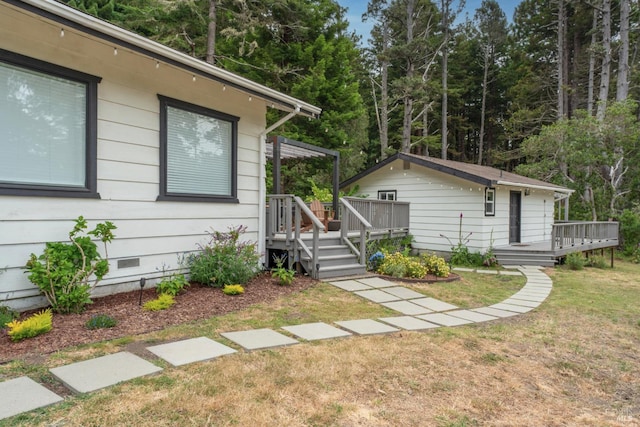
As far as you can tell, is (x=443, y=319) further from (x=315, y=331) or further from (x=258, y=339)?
(x=258, y=339)

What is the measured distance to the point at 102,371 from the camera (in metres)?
2.68

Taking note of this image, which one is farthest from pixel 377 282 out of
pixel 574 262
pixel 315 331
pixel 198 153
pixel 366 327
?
pixel 574 262

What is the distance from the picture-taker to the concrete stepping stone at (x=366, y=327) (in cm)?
402

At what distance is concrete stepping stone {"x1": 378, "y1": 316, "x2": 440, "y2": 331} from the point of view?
4.31m

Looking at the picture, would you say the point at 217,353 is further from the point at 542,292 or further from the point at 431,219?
the point at 431,219

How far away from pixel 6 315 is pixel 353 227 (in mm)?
6163

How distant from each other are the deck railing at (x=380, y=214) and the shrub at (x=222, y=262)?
281 centimetres

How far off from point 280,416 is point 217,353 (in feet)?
3.58

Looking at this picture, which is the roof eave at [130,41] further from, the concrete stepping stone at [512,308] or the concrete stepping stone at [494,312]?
the concrete stepping stone at [512,308]

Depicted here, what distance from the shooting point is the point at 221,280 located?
5375 mm

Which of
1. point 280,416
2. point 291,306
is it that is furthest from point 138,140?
point 280,416

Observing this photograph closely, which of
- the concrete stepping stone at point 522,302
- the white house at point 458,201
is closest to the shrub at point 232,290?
the concrete stepping stone at point 522,302

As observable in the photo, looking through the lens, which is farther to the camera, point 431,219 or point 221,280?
point 431,219

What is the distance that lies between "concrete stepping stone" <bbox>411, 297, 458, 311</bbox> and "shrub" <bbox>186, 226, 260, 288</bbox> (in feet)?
8.62
